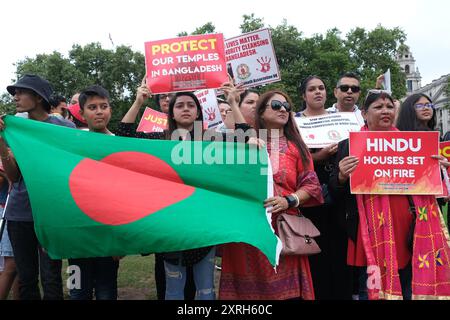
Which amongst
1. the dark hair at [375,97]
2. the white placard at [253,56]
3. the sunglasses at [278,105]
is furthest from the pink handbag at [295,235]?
the white placard at [253,56]

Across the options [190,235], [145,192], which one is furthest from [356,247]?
[145,192]

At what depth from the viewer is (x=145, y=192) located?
3.12 metres

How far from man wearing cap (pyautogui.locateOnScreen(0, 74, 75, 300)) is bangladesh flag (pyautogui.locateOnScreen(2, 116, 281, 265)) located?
34 centimetres

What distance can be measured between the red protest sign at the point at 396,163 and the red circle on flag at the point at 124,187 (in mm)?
1352

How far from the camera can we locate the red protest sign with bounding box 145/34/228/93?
4.24 metres

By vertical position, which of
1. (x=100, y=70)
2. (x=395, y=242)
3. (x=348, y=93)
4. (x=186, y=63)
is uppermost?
(x=100, y=70)

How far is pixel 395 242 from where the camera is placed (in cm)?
329

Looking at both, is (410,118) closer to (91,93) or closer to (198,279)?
(198,279)

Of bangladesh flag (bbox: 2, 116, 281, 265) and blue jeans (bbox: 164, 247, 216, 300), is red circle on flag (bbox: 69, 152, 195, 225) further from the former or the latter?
blue jeans (bbox: 164, 247, 216, 300)

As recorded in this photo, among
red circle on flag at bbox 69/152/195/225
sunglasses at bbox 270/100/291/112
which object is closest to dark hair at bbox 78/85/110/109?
red circle on flag at bbox 69/152/195/225

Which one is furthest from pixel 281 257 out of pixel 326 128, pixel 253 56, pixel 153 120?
pixel 153 120

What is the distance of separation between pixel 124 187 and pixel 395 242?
210 centimetres

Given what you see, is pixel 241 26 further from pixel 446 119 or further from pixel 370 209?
pixel 446 119

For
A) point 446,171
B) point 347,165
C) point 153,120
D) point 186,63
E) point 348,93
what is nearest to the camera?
point 347,165
